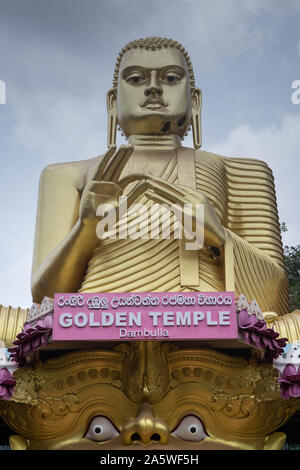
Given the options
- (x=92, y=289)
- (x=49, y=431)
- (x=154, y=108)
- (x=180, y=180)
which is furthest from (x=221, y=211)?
(x=49, y=431)

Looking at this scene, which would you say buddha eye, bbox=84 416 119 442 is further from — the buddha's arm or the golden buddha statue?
the buddha's arm

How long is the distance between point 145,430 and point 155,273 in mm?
1236

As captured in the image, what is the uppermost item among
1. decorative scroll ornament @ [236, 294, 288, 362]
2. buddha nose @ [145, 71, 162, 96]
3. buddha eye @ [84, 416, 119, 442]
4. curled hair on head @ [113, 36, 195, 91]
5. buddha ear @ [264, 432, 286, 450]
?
curled hair on head @ [113, 36, 195, 91]

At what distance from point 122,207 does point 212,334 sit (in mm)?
1303

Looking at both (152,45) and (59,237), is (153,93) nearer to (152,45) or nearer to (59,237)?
(152,45)

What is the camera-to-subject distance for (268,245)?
21.5 ft

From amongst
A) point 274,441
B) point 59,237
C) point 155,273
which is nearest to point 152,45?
point 59,237

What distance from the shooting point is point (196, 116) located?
7098 mm

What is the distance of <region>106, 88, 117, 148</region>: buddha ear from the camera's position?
6.94 meters

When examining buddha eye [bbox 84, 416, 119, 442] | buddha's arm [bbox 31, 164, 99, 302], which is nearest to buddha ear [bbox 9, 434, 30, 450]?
buddha eye [bbox 84, 416, 119, 442]

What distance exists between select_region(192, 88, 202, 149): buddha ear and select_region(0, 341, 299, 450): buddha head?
7.94 feet

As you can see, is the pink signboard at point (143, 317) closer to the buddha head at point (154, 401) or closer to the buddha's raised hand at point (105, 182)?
the buddha head at point (154, 401)

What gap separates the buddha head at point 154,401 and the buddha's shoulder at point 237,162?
2231 mm
